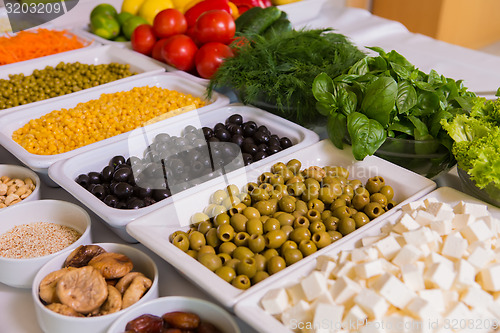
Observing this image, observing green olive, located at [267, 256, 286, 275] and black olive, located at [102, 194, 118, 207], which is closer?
green olive, located at [267, 256, 286, 275]

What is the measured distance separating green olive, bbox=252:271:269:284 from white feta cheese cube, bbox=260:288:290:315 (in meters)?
0.10

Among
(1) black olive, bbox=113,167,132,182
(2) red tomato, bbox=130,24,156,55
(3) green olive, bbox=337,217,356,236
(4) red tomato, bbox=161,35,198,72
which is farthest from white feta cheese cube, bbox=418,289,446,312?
(2) red tomato, bbox=130,24,156,55

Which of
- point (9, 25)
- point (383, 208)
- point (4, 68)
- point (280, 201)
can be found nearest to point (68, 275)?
point (280, 201)

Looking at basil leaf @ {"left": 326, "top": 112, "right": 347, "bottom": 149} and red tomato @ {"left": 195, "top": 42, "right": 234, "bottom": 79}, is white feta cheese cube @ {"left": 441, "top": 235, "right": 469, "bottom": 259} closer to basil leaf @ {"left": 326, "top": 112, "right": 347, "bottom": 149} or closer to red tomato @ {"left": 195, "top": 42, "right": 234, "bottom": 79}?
basil leaf @ {"left": 326, "top": 112, "right": 347, "bottom": 149}

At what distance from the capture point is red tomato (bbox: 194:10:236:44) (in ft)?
6.40

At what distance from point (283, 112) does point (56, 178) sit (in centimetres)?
73

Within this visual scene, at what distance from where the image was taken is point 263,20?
6.92ft

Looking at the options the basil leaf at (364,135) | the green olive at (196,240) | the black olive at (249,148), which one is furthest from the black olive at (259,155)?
the green olive at (196,240)

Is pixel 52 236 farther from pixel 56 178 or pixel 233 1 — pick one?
pixel 233 1

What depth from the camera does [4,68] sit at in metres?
1.97

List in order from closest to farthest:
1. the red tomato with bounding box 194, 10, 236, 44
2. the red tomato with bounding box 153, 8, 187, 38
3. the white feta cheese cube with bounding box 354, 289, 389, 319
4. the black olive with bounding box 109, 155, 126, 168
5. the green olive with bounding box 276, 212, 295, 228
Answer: the white feta cheese cube with bounding box 354, 289, 389, 319, the green olive with bounding box 276, 212, 295, 228, the black olive with bounding box 109, 155, 126, 168, the red tomato with bounding box 194, 10, 236, 44, the red tomato with bounding box 153, 8, 187, 38

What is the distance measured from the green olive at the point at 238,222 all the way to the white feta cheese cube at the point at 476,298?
1.57 feet

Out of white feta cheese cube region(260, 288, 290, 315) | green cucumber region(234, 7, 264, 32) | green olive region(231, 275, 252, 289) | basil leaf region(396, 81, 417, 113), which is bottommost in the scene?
green olive region(231, 275, 252, 289)

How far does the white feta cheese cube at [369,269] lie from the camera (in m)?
0.89
